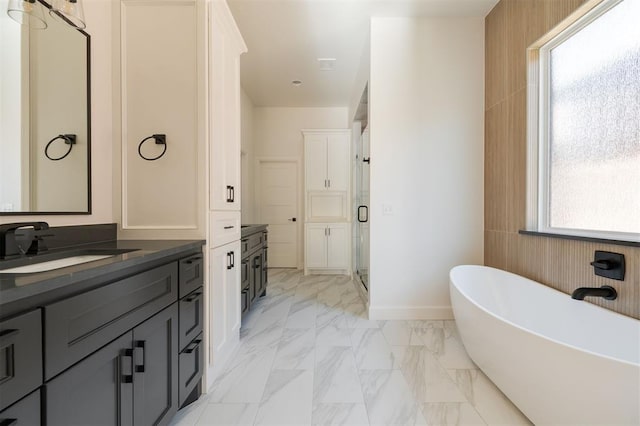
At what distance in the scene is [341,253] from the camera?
4.74 m

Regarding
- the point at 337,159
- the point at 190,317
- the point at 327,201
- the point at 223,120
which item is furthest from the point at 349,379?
the point at 337,159

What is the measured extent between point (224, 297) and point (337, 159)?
11.2 feet

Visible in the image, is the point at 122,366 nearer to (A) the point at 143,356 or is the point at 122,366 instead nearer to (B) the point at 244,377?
(A) the point at 143,356

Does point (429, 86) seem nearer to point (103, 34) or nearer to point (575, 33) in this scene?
point (575, 33)

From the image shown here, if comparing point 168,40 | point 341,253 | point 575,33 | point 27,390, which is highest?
point 575,33

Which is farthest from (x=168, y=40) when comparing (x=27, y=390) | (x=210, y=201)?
(x=27, y=390)

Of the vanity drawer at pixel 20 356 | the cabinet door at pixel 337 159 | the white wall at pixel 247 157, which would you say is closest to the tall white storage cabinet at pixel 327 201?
the cabinet door at pixel 337 159

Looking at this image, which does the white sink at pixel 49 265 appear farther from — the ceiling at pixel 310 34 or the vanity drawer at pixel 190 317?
the ceiling at pixel 310 34

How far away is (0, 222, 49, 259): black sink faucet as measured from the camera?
41.8 inches

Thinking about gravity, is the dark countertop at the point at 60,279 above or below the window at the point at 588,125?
below

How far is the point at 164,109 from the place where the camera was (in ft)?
5.48

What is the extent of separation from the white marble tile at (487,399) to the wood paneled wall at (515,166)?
0.77m

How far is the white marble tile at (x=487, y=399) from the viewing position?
144 cm

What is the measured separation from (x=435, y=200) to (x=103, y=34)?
8.95 ft
